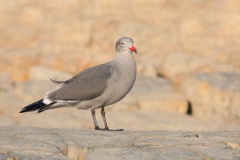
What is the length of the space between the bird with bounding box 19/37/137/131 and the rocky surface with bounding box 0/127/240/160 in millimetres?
835

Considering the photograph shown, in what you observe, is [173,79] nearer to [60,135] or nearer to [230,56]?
[230,56]

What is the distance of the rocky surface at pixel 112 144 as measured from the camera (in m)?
8.17

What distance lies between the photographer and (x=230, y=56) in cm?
2312

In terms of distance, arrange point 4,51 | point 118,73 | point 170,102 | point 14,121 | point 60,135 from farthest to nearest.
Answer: point 4,51 → point 170,102 → point 14,121 → point 118,73 → point 60,135

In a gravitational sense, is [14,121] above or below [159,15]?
below

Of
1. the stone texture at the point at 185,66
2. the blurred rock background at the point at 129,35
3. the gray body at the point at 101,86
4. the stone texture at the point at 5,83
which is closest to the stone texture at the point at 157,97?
the blurred rock background at the point at 129,35

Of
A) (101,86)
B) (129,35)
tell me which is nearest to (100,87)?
(101,86)

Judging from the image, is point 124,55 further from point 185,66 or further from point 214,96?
point 185,66

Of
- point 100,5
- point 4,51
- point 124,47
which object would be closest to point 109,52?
point 100,5

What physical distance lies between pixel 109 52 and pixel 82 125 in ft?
25.3

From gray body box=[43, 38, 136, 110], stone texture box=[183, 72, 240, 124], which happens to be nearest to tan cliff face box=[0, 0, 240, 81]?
stone texture box=[183, 72, 240, 124]

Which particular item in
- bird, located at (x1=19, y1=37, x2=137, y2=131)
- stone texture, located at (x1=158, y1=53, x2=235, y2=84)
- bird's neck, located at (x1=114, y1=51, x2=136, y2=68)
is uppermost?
stone texture, located at (x1=158, y1=53, x2=235, y2=84)

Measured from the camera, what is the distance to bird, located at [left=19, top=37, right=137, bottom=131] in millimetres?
10109

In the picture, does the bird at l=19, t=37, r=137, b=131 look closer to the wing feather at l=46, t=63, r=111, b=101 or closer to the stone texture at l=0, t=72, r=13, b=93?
the wing feather at l=46, t=63, r=111, b=101
